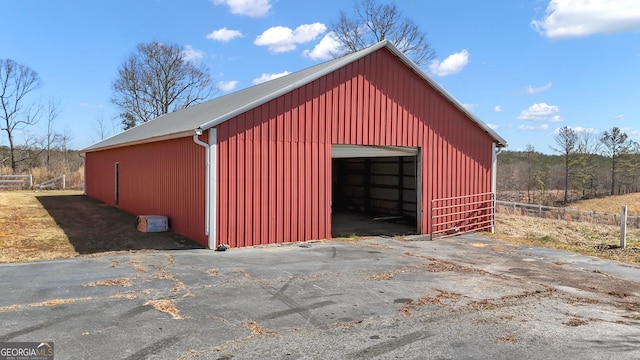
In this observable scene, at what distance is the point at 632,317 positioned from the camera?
5.48 m

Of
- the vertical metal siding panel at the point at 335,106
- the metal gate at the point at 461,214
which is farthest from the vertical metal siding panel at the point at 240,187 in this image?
the metal gate at the point at 461,214

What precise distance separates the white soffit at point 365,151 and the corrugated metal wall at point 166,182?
3397 mm

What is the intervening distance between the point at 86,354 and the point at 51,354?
31 centimetres

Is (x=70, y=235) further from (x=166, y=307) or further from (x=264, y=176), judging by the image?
(x=166, y=307)

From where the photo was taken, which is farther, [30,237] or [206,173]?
[30,237]

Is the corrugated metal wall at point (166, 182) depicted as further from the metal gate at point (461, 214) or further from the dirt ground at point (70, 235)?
the metal gate at point (461, 214)

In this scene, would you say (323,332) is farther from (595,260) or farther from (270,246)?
(595,260)

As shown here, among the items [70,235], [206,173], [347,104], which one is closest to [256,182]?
[206,173]

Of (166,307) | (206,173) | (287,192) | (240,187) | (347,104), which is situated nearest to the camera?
(166,307)

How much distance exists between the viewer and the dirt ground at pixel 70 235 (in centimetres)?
952

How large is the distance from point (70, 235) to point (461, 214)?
10.4 m

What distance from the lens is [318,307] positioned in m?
5.54

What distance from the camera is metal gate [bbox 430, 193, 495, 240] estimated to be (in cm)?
1247

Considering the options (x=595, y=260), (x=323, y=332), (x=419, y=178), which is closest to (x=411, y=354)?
(x=323, y=332)
